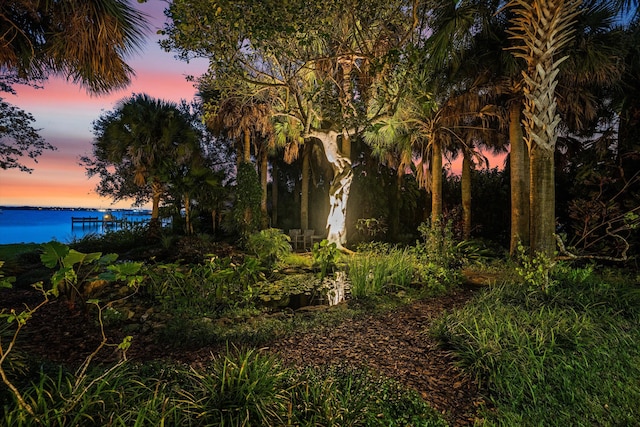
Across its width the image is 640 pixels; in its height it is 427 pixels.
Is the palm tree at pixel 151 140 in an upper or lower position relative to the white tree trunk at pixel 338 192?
upper

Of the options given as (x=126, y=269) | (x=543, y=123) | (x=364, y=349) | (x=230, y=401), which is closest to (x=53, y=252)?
(x=126, y=269)

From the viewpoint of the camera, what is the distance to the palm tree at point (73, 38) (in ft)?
15.4

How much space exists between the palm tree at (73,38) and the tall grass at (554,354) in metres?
5.94

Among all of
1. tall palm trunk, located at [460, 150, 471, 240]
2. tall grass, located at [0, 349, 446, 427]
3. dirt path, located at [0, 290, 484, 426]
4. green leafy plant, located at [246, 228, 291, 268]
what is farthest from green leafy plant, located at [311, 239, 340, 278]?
tall palm trunk, located at [460, 150, 471, 240]

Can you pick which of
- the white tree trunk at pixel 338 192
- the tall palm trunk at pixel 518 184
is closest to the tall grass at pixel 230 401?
the tall palm trunk at pixel 518 184

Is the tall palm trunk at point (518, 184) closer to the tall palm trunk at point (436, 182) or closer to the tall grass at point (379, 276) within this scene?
the tall palm trunk at point (436, 182)

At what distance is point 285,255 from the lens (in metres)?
9.84

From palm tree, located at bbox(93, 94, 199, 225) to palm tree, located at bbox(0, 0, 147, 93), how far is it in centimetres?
662

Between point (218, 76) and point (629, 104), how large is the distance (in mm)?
9549

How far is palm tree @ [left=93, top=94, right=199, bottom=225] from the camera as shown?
12203 mm

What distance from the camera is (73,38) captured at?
15.9ft

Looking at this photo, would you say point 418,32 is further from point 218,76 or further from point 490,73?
point 218,76

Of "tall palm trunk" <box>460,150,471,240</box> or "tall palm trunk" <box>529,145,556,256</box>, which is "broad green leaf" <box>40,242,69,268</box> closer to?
"tall palm trunk" <box>529,145,556,256</box>

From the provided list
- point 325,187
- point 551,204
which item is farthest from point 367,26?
point 325,187
